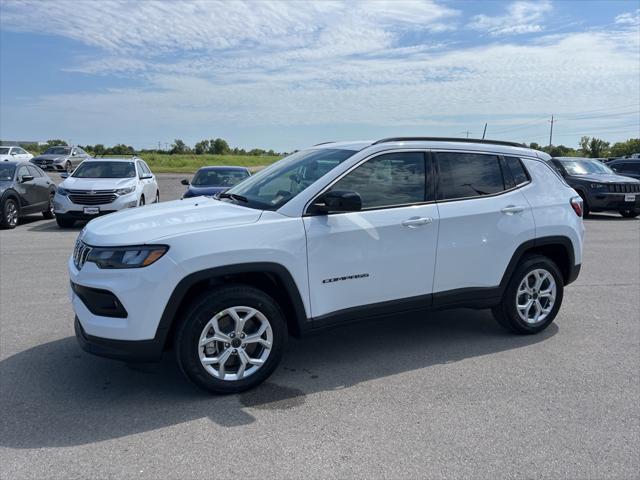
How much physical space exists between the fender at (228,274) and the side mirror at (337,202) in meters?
0.54

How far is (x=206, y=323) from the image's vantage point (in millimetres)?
3809

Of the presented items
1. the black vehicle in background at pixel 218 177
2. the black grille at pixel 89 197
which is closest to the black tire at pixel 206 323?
the black vehicle in background at pixel 218 177

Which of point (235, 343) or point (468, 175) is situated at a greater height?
point (468, 175)

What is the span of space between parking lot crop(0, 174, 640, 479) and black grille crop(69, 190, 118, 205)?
7.24 meters

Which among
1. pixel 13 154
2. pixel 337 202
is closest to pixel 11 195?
pixel 337 202

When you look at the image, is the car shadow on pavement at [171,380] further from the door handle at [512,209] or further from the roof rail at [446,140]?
the roof rail at [446,140]

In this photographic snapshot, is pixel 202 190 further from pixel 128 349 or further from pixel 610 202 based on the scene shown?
pixel 610 202

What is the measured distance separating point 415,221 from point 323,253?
88 cm

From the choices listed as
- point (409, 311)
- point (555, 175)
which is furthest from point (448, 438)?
point (555, 175)

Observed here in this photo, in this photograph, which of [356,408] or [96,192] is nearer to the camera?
[356,408]

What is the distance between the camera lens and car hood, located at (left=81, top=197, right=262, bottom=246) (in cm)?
377

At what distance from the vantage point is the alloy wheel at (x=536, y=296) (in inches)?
206

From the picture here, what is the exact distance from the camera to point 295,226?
4.05 metres

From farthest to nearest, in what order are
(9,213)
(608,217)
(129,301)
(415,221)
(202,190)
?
(608,217) → (202,190) → (9,213) → (415,221) → (129,301)
